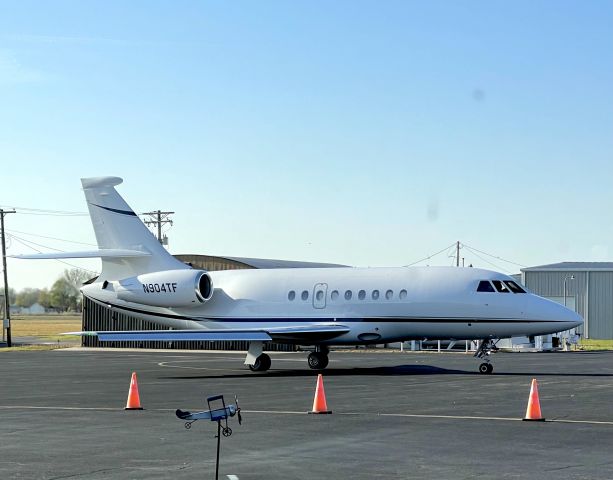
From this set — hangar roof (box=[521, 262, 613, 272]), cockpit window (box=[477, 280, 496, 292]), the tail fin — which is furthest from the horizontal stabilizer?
hangar roof (box=[521, 262, 613, 272])

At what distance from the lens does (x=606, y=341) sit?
71188 millimetres

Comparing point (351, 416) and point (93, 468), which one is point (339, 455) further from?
point (351, 416)

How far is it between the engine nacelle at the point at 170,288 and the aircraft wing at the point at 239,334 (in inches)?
133

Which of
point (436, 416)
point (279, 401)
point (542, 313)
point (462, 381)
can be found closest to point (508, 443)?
point (436, 416)

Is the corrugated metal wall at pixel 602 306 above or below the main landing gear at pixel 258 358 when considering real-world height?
above

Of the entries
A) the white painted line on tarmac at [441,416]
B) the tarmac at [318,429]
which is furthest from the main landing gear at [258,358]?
the white painted line on tarmac at [441,416]

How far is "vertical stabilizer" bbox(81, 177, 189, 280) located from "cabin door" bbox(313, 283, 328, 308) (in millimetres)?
6050

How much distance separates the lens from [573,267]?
243ft

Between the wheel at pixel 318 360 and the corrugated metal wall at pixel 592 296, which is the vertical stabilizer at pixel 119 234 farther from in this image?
the corrugated metal wall at pixel 592 296

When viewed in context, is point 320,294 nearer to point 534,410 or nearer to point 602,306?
point 534,410

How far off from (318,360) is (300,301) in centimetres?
222

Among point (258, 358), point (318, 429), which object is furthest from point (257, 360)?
point (318, 429)

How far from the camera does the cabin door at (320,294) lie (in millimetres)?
35938

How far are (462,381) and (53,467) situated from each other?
56.4ft
